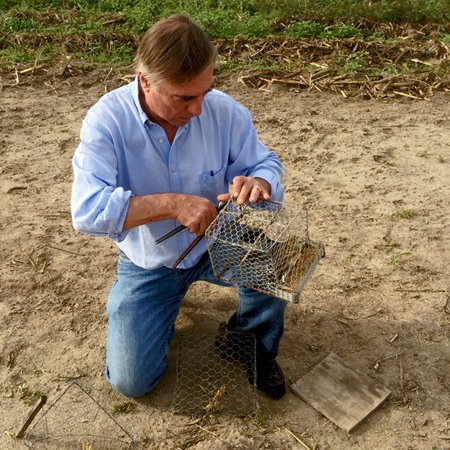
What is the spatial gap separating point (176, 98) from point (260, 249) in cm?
83

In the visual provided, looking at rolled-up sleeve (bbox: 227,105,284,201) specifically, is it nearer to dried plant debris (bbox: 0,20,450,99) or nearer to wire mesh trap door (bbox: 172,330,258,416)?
wire mesh trap door (bbox: 172,330,258,416)

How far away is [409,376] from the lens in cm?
361

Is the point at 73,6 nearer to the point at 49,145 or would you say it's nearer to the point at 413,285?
the point at 49,145

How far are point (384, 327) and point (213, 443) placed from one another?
1.39m

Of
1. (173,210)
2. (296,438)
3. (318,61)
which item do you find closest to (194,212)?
(173,210)

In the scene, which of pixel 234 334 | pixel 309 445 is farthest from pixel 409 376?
pixel 234 334

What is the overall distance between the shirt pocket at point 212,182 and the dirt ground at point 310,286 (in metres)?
0.98

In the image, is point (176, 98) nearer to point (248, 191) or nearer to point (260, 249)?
point (248, 191)

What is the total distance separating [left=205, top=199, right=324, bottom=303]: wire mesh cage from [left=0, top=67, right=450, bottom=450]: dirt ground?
79cm

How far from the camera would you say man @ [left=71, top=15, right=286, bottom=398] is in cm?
293

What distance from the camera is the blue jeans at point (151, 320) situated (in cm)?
339

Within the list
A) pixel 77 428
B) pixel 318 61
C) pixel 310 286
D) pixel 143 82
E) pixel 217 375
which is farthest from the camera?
pixel 318 61

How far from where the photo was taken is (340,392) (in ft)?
11.4

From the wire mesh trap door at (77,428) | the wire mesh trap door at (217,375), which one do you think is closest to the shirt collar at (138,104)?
the wire mesh trap door at (217,375)
